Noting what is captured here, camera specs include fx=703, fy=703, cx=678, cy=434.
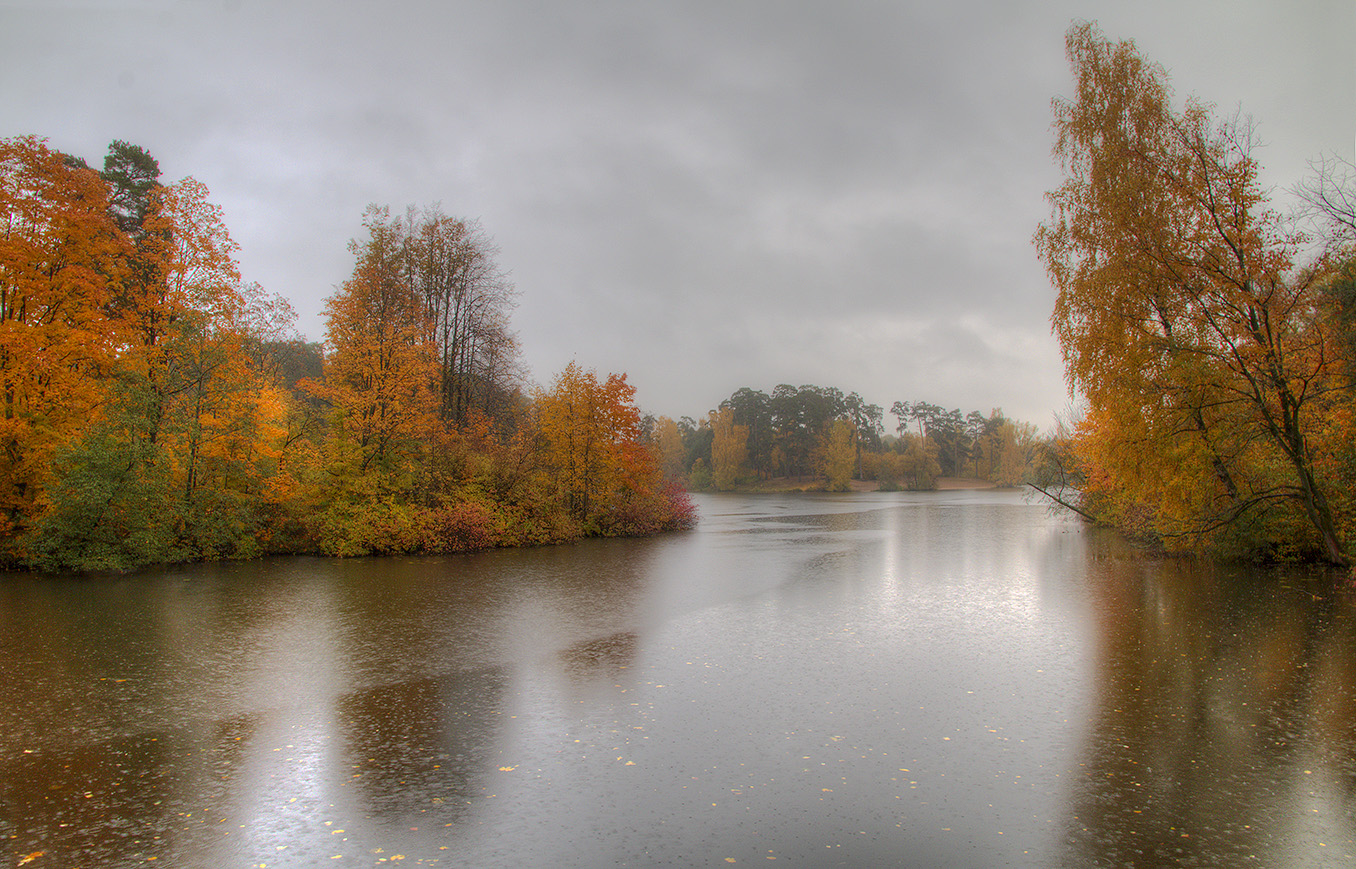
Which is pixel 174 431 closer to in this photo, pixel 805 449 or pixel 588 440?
pixel 588 440

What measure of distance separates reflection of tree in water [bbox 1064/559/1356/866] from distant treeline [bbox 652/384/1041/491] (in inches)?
3381

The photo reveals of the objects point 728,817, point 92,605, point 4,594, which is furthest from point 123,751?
point 4,594

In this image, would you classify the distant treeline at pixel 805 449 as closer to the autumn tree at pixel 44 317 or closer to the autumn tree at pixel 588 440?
the autumn tree at pixel 588 440

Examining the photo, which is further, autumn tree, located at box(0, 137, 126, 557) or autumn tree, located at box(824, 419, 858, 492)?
autumn tree, located at box(824, 419, 858, 492)

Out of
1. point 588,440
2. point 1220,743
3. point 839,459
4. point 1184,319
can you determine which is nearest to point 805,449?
point 839,459

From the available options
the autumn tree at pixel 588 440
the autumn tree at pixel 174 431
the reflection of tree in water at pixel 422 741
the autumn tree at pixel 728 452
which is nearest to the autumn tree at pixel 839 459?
the autumn tree at pixel 728 452

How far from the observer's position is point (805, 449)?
106 m

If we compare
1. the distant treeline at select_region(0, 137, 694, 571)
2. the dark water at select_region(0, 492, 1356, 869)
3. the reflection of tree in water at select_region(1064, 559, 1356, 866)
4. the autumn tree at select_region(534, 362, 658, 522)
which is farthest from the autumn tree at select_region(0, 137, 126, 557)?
the reflection of tree in water at select_region(1064, 559, 1356, 866)

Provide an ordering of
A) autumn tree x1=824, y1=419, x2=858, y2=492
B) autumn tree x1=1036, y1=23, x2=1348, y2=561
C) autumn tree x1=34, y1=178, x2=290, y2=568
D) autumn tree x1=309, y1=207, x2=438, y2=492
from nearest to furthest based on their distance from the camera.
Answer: autumn tree x1=1036, y1=23, x2=1348, y2=561 < autumn tree x1=34, y1=178, x2=290, y2=568 < autumn tree x1=309, y1=207, x2=438, y2=492 < autumn tree x1=824, y1=419, x2=858, y2=492

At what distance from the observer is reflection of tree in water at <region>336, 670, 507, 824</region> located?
5.48m

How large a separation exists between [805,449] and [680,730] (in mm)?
100924

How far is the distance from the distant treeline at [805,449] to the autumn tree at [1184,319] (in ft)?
257

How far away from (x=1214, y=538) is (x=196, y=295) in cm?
3020

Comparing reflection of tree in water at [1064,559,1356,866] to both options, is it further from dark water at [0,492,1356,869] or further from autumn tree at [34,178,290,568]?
autumn tree at [34,178,290,568]
